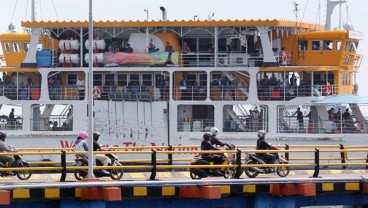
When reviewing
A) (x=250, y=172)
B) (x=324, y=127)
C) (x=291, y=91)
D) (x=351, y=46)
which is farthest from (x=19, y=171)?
(x=351, y=46)

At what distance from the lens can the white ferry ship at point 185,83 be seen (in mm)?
69062

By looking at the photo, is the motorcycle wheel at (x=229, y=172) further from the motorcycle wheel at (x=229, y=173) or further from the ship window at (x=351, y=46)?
the ship window at (x=351, y=46)

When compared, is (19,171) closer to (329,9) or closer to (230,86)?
(230,86)

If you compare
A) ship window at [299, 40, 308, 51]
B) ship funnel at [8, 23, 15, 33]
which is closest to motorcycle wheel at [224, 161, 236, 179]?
ship window at [299, 40, 308, 51]

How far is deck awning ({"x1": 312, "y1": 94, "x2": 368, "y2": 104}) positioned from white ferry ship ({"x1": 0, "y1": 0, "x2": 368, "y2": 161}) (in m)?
0.05

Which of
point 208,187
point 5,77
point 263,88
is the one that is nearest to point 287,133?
point 263,88

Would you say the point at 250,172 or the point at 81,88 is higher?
the point at 81,88

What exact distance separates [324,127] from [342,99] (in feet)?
5.42

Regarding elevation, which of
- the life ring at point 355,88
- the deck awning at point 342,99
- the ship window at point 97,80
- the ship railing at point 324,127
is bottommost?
the ship railing at point 324,127

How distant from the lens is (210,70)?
70125 mm

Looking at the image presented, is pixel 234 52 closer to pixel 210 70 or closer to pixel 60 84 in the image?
pixel 210 70

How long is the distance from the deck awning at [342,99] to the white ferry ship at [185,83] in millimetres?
55

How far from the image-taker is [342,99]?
6800 cm

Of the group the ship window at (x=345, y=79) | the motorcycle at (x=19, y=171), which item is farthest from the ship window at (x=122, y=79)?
the motorcycle at (x=19, y=171)
